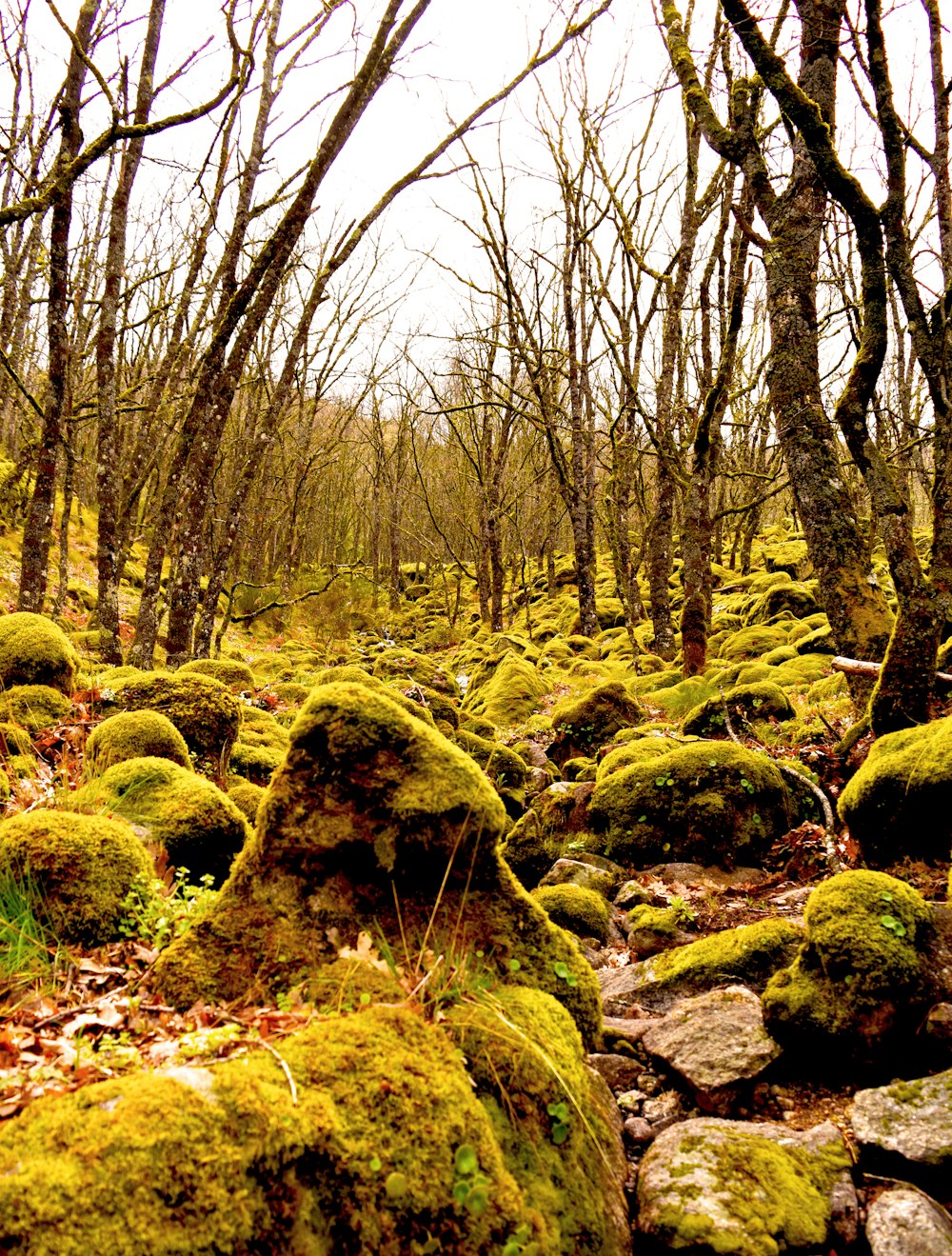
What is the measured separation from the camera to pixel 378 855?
9.16 ft

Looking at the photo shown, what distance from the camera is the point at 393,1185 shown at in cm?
179

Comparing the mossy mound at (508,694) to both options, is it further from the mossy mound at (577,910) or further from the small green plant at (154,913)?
the small green plant at (154,913)

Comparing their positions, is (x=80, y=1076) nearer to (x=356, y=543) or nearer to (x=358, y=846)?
(x=358, y=846)

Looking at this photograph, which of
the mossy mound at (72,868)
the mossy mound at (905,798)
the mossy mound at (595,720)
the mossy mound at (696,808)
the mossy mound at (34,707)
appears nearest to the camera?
the mossy mound at (72,868)

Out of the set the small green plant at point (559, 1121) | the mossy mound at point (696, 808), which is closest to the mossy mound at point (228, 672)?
the mossy mound at point (696, 808)

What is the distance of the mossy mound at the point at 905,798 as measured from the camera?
14.5ft

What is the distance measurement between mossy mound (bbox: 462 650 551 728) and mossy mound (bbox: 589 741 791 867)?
5.41m

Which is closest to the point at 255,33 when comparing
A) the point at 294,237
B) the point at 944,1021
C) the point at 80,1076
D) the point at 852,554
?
the point at 294,237

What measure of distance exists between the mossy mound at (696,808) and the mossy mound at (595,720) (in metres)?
2.81

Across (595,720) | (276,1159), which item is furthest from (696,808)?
(276,1159)

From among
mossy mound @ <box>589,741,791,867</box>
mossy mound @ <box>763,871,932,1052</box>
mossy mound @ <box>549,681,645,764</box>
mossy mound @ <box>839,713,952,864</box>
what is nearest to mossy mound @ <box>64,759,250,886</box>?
mossy mound @ <box>763,871,932,1052</box>

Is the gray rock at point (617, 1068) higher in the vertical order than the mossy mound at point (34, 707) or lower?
lower

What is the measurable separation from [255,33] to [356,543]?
3509cm

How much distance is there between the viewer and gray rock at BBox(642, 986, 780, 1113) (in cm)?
306
